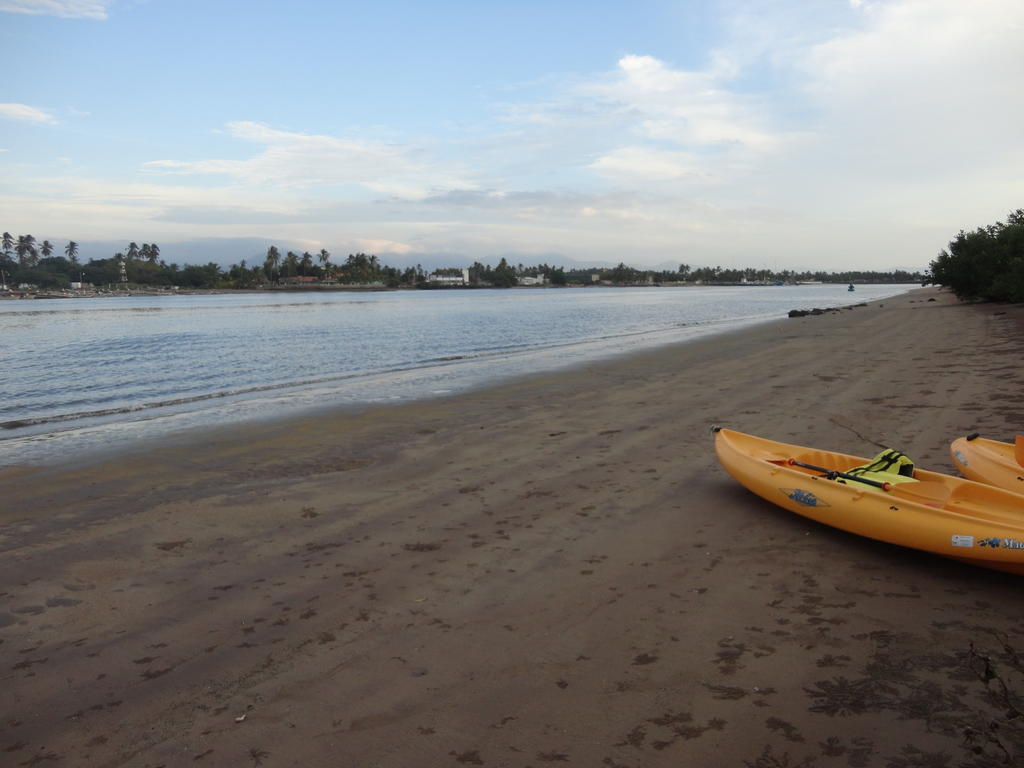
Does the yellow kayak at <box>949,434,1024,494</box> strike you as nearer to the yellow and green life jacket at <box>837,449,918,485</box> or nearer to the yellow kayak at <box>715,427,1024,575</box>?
the yellow kayak at <box>715,427,1024,575</box>

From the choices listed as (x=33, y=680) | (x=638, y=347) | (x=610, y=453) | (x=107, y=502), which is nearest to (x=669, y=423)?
(x=610, y=453)

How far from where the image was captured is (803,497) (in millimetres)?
5875

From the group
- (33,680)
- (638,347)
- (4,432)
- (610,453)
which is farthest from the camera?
(638,347)

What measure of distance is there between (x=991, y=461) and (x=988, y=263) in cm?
4318

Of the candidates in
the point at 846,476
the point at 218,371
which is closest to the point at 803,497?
the point at 846,476

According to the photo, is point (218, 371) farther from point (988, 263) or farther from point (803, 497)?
point (988, 263)

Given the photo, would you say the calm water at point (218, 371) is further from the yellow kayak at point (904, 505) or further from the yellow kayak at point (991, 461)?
the yellow kayak at point (991, 461)

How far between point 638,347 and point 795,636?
24153 mm

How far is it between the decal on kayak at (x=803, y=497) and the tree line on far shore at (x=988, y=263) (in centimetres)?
3510

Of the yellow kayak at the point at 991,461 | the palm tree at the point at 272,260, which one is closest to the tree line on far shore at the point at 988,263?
the yellow kayak at the point at 991,461

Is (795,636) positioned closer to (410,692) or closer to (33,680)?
(410,692)

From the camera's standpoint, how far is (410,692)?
11.8 ft

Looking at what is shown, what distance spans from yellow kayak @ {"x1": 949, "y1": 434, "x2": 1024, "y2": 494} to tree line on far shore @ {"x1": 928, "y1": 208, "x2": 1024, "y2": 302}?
108 feet

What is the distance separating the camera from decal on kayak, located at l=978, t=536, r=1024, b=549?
14.4 ft
